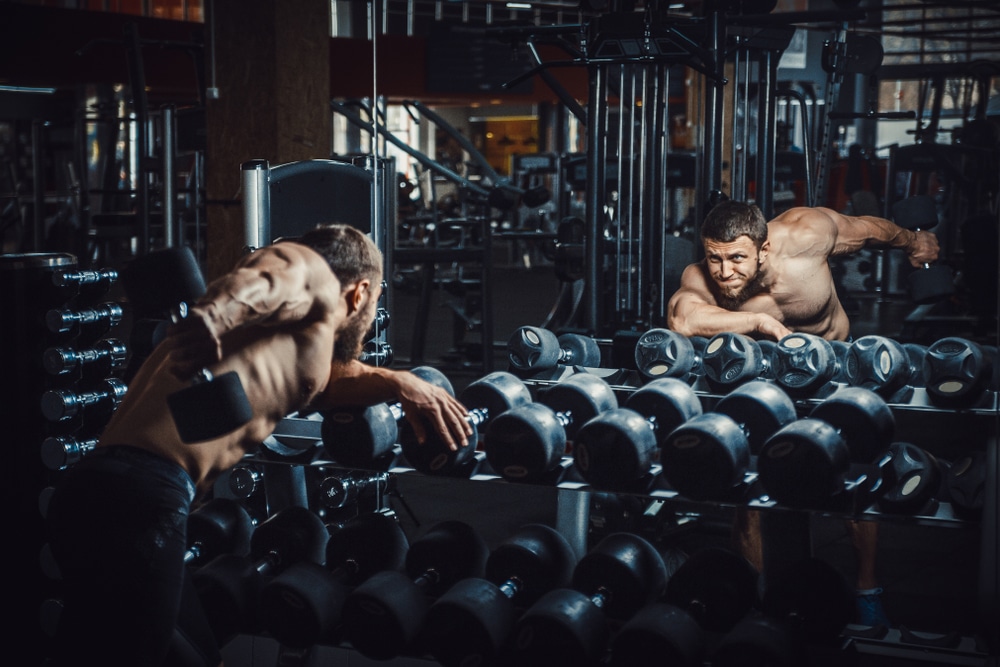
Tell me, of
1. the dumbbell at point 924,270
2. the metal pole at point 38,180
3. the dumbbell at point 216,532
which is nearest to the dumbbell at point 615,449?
the dumbbell at point 216,532

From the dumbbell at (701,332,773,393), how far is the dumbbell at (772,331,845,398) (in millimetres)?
63

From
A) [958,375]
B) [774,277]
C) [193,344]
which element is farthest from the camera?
[774,277]

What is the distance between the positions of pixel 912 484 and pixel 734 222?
44.0 inches

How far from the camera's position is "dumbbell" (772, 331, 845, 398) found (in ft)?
8.16

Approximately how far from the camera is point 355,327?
200 cm

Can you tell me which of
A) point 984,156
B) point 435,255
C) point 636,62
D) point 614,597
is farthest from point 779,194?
point 614,597

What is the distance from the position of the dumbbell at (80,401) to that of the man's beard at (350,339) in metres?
Result: 0.69

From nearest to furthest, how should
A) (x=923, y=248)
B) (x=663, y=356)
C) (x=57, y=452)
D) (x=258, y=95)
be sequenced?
(x=57, y=452), (x=663, y=356), (x=923, y=248), (x=258, y=95)

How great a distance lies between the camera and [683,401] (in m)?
2.32

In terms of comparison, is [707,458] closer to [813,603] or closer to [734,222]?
[813,603]

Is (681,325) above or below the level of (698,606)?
A: above

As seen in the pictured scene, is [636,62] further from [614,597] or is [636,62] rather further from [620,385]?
[614,597]

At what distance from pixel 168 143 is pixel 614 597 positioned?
10.8ft

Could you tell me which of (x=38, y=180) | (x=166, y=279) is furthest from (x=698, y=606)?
(x=38, y=180)
